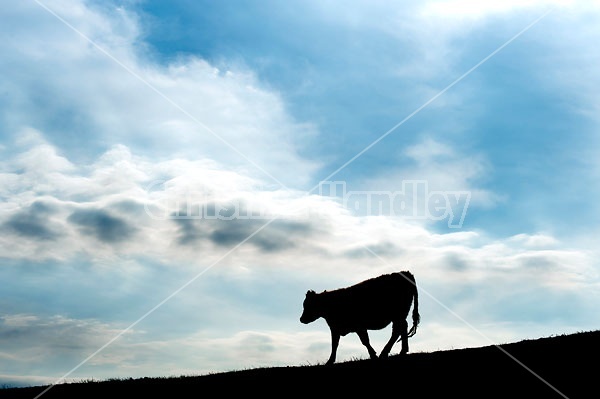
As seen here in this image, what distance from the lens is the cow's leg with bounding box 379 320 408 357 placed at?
1820 cm

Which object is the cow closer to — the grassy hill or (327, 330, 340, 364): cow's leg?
(327, 330, 340, 364): cow's leg

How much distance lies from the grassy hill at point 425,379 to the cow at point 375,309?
246 centimetres

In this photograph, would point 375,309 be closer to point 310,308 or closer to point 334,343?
point 334,343

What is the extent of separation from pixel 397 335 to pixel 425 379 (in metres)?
5.69

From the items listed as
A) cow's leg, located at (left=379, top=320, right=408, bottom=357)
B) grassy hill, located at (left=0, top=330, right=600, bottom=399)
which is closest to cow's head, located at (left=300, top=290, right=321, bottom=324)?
cow's leg, located at (left=379, top=320, right=408, bottom=357)

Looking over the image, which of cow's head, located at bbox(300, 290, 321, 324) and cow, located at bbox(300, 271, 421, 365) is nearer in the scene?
cow, located at bbox(300, 271, 421, 365)

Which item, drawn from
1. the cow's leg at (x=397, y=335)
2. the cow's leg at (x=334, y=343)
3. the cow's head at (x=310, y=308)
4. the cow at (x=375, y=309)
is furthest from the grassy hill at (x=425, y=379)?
the cow's head at (x=310, y=308)

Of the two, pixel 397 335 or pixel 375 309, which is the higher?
pixel 375 309

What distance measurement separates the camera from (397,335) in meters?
18.7

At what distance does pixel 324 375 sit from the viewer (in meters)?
14.6

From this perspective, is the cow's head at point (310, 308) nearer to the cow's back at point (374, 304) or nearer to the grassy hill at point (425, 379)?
the cow's back at point (374, 304)

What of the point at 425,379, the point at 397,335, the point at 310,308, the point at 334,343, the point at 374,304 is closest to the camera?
the point at 425,379

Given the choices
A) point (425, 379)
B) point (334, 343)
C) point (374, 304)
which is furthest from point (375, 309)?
point (425, 379)

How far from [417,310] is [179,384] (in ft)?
27.6
